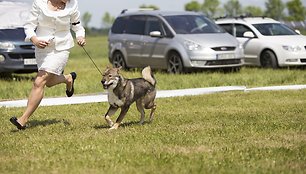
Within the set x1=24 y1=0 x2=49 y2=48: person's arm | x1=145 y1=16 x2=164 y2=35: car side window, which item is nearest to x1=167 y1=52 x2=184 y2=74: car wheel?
x1=145 y1=16 x2=164 y2=35: car side window

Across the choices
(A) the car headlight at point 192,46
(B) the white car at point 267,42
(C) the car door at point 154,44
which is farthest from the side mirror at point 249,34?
(A) the car headlight at point 192,46

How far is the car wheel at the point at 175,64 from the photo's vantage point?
17.4 meters

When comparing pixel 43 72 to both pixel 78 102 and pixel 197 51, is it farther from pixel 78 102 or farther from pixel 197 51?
pixel 197 51

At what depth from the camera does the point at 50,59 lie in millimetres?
8258

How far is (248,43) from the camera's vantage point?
64.3ft

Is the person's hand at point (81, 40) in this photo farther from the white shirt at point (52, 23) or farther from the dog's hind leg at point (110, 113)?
the dog's hind leg at point (110, 113)

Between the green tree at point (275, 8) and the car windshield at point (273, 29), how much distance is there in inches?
2827

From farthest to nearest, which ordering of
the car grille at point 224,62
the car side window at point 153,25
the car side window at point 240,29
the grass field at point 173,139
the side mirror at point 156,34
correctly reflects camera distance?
the car side window at point 240,29, the car side window at point 153,25, the side mirror at point 156,34, the car grille at point 224,62, the grass field at point 173,139

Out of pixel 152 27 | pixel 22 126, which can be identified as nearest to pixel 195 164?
pixel 22 126

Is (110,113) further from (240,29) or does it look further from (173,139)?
(240,29)

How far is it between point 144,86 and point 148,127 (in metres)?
0.59

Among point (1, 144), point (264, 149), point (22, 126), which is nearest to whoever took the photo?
point (264, 149)

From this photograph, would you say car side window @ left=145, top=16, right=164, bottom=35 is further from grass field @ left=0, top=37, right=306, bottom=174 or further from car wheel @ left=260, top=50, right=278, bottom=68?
grass field @ left=0, top=37, right=306, bottom=174

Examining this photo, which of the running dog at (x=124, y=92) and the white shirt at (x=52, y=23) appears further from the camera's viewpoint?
the white shirt at (x=52, y=23)
